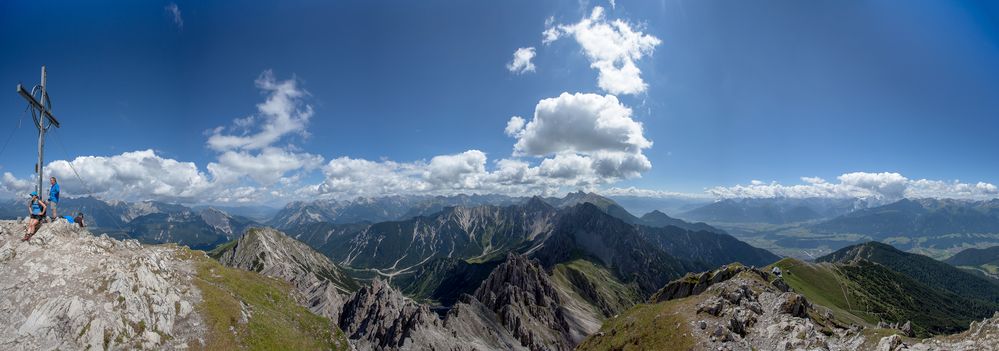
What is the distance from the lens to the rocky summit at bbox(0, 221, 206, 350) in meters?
38.1

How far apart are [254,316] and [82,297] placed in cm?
2359

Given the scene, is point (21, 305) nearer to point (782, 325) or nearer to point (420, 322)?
point (782, 325)

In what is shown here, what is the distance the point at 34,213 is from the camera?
43469mm

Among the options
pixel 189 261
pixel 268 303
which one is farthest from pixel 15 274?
pixel 268 303

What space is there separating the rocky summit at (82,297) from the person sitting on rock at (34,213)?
70cm

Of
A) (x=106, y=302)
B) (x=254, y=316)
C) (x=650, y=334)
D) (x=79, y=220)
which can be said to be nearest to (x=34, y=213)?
(x=79, y=220)

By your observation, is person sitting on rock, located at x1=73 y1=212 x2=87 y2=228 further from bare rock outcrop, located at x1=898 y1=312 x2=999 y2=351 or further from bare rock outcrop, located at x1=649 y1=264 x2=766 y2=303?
bare rock outcrop, located at x1=649 y1=264 x2=766 y2=303

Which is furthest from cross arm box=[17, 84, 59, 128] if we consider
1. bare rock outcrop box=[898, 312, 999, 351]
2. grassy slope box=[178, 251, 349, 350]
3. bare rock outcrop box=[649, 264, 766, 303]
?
bare rock outcrop box=[649, 264, 766, 303]

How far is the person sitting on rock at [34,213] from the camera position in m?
42.7

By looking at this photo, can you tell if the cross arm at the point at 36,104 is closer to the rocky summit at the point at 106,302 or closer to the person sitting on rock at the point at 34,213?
the person sitting on rock at the point at 34,213

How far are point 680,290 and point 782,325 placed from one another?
98.6m

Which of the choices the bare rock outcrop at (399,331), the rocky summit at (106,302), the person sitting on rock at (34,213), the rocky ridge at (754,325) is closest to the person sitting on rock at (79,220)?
the rocky summit at (106,302)

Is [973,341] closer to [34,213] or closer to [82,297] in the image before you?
[82,297]

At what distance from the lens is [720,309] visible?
85.6 metres
